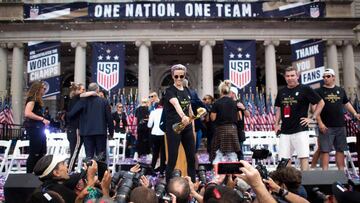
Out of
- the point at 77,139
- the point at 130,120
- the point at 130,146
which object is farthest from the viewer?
the point at 130,120

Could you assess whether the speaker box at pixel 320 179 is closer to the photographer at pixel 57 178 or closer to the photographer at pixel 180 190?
the photographer at pixel 180 190

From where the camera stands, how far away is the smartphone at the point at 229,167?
299 cm

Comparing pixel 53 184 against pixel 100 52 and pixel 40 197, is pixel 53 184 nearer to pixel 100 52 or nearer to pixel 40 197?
pixel 40 197

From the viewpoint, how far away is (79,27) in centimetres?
2383

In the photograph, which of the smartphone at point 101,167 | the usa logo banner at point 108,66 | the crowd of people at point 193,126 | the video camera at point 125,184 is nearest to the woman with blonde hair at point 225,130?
the crowd of people at point 193,126

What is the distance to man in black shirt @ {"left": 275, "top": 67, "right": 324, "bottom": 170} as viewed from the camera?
6.82 m

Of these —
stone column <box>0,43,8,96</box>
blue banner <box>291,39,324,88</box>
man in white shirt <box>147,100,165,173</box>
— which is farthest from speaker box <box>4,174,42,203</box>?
stone column <box>0,43,8,96</box>

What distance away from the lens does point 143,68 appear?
77.2 ft

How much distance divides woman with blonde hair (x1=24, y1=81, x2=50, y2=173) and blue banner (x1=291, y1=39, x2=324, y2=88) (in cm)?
1759

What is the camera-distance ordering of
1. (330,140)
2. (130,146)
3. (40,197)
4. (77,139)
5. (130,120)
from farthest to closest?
(130,120)
(130,146)
(77,139)
(330,140)
(40,197)

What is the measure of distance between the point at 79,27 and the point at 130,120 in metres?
9.39

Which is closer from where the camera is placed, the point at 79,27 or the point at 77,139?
the point at 77,139

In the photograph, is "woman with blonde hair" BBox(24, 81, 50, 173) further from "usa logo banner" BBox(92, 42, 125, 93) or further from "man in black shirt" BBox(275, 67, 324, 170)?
"usa logo banner" BBox(92, 42, 125, 93)

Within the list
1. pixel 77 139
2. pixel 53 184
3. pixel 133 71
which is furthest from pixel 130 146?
pixel 133 71
